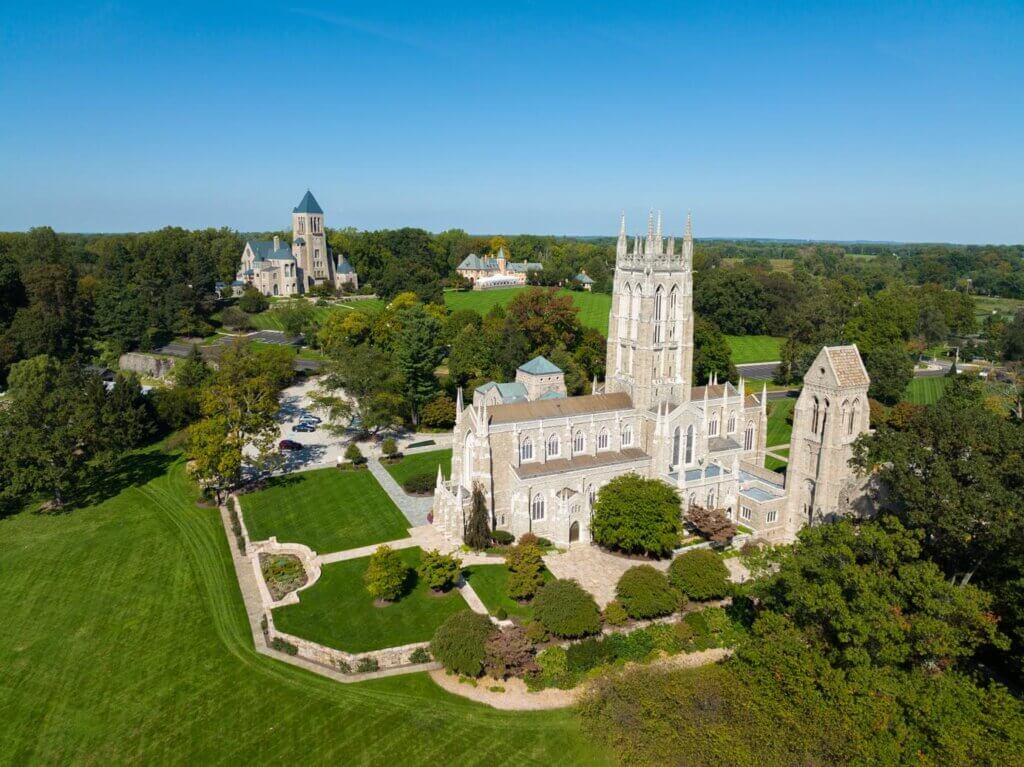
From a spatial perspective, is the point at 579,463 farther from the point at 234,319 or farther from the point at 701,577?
the point at 234,319

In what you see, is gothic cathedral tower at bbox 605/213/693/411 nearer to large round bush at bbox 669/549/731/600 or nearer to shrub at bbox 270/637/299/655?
large round bush at bbox 669/549/731/600

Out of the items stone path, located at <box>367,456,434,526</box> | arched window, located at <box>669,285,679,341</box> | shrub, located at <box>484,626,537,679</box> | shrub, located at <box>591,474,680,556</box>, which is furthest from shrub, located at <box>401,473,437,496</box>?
arched window, located at <box>669,285,679,341</box>

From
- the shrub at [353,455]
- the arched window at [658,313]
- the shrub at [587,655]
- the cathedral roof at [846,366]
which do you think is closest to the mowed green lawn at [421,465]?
the shrub at [353,455]

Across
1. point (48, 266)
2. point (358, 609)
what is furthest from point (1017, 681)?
point (48, 266)

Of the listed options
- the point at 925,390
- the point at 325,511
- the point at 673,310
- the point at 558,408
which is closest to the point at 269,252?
the point at 325,511

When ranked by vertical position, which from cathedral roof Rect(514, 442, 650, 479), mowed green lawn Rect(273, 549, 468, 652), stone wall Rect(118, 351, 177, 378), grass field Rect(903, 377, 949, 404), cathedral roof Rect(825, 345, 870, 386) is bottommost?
mowed green lawn Rect(273, 549, 468, 652)

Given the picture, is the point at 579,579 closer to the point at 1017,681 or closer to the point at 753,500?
the point at 753,500
